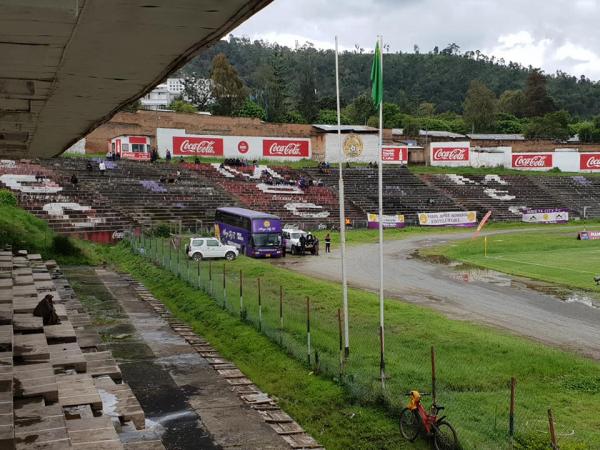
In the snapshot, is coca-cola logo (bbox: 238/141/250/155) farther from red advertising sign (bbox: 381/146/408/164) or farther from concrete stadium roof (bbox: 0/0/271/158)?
concrete stadium roof (bbox: 0/0/271/158)

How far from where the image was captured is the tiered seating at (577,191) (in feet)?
226

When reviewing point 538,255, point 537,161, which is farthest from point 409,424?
point 537,161

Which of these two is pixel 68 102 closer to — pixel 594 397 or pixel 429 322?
pixel 594 397

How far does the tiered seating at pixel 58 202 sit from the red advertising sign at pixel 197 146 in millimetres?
19658

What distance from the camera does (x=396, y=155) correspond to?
7838 cm

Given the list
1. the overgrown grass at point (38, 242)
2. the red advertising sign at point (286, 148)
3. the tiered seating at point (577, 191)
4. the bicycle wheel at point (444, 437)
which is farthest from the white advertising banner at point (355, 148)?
the bicycle wheel at point (444, 437)

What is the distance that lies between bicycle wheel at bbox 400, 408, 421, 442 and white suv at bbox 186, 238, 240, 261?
81.7 ft

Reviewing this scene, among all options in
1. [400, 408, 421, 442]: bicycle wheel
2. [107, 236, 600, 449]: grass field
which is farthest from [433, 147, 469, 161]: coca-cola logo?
[400, 408, 421, 442]: bicycle wheel

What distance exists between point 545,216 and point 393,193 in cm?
1486

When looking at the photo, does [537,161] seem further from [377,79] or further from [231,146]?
[377,79]

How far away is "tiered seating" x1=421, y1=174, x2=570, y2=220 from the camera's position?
65938 mm

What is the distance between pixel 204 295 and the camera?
951 inches

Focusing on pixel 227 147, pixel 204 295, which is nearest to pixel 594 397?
pixel 204 295

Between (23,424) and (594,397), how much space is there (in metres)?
11.1
